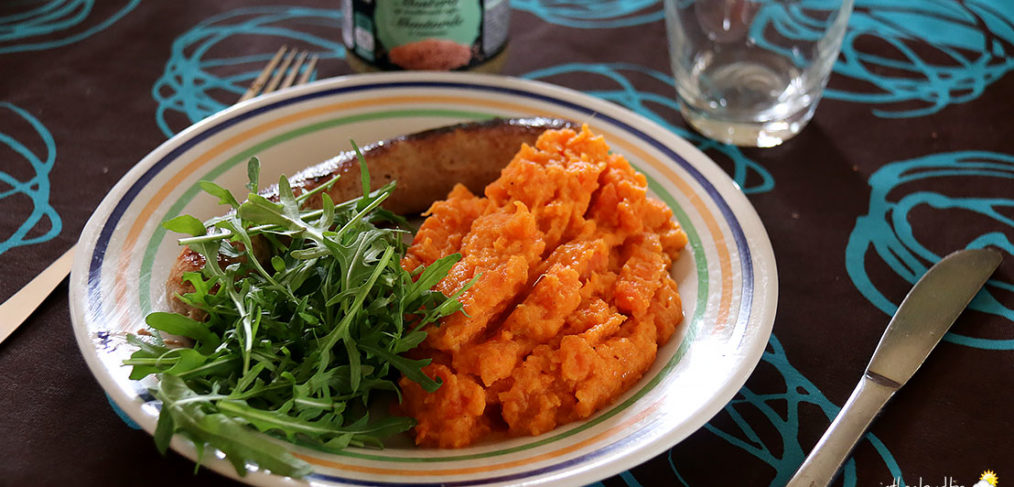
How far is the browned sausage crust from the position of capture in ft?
7.32

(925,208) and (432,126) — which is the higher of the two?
(432,126)

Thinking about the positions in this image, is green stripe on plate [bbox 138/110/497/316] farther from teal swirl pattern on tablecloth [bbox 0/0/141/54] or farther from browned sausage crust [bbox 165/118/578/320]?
teal swirl pattern on tablecloth [bbox 0/0/141/54]

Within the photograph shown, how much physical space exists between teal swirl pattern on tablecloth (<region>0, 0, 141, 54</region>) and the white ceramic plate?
1.05 m

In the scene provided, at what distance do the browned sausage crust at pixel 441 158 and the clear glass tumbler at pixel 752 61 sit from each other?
2.24ft

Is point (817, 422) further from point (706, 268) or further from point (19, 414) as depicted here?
point (19, 414)

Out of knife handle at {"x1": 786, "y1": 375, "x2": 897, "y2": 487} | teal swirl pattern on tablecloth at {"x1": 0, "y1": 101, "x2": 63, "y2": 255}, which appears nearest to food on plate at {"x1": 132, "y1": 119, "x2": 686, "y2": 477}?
knife handle at {"x1": 786, "y1": 375, "x2": 897, "y2": 487}

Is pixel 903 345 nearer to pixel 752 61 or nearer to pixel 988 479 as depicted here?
pixel 988 479

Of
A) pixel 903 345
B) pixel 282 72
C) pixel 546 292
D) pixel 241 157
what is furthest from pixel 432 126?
pixel 903 345

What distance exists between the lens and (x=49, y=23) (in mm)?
3051

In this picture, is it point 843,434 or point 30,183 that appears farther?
point 30,183

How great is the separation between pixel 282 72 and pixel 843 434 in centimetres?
205

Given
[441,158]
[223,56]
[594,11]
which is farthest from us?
[594,11]

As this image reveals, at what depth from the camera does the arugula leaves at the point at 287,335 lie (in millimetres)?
1544

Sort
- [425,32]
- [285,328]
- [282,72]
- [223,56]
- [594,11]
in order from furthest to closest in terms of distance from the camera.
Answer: [594,11] → [223,56] → [282,72] → [425,32] → [285,328]
